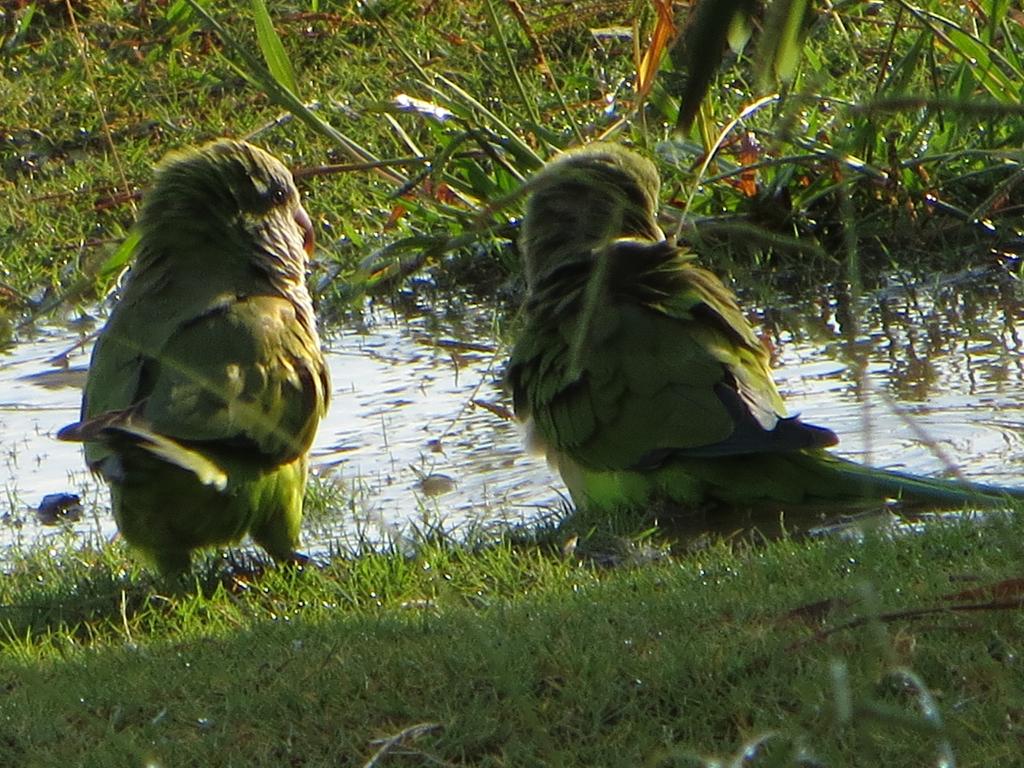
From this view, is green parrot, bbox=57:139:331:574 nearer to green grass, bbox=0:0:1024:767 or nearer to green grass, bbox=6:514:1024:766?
green grass, bbox=0:0:1024:767

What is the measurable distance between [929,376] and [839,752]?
3170mm

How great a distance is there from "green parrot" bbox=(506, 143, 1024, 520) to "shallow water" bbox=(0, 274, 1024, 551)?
213mm

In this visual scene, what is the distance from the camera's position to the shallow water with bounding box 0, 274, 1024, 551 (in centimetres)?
490

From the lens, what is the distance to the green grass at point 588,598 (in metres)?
2.52

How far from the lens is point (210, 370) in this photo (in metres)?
4.29

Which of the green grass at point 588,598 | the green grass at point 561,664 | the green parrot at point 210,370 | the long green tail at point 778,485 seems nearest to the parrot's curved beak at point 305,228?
the green parrot at point 210,370

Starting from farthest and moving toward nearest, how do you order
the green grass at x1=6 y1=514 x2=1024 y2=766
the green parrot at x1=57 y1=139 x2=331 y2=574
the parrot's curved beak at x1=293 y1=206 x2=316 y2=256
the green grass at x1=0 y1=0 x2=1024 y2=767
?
1. the parrot's curved beak at x1=293 y1=206 x2=316 y2=256
2. the green parrot at x1=57 y1=139 x2=331 y2=574
3. the green grass at x1=6 y1=514 x2=1024 y2=766
4. the green grass at x1=0 y1=0 x2=1024 y2=767

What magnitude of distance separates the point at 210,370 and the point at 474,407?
1570 mm

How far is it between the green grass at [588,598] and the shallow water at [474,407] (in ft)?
0.99

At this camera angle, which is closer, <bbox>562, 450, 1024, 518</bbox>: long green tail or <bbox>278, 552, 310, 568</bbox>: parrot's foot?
<bbox>562, 450, 1024, 518</bbox>: long green tail

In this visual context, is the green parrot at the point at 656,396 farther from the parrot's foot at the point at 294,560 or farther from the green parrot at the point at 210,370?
the parrot's foot at the point at 294,560

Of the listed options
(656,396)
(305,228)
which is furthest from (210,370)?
(656,396)

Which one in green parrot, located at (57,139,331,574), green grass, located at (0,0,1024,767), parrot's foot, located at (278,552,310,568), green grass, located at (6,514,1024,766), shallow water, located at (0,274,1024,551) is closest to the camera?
green grass, located at (0,0,1024,767)

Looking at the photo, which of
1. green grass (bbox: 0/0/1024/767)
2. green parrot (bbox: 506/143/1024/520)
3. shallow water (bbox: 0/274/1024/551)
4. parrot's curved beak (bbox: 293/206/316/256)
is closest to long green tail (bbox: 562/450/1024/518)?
green parrot (bbox: 506/143/1024/520)
